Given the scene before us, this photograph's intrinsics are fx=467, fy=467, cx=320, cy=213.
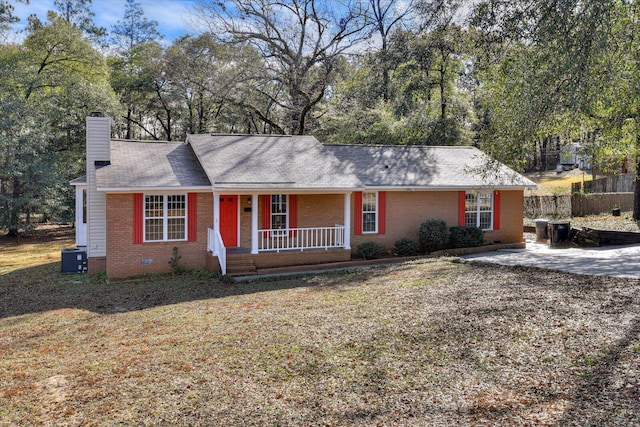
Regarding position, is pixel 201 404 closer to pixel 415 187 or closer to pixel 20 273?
pixel 415 187

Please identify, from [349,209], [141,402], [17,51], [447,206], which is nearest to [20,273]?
[349,209]

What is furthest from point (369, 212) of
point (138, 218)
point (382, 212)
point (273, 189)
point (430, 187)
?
point (138, 218)

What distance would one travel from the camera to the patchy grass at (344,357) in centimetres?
510

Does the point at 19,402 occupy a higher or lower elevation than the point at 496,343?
lower

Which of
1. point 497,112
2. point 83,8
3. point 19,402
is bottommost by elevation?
point 19,402

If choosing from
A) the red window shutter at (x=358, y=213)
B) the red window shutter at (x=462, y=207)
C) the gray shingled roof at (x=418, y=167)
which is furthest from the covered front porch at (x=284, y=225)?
the red window shutter at (x=462, y=207)

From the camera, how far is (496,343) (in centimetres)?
665

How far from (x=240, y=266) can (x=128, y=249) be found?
3.37m

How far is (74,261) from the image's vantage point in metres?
15.6

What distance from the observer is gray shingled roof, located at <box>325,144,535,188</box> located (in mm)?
17438

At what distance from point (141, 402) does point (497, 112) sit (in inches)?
395

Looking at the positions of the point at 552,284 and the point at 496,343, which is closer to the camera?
the point at 496,343

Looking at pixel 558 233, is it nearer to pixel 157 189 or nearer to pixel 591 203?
pixel 591 203

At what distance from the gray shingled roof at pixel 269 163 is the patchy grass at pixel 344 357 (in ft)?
15.5
